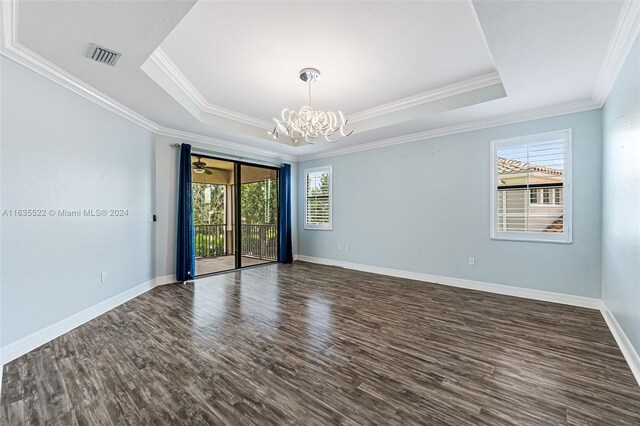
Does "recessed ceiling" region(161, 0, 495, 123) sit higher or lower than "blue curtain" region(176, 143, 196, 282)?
higher

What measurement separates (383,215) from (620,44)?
12.7ft

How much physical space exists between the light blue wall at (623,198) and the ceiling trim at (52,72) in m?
4.80

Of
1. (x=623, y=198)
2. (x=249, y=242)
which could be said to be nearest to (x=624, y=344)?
(x=623, y=198)

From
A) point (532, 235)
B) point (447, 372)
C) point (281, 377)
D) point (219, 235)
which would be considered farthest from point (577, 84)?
point (219, 235)

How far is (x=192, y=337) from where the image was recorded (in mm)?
2844

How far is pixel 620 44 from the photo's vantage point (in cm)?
237

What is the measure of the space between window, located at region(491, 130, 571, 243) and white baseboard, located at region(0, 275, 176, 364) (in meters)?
5.64

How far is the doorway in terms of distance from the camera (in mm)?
5887

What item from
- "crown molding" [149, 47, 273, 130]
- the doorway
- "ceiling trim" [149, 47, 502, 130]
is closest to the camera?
"crown molding" [149, 47, 273, 130]

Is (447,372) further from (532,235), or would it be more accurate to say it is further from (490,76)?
(490,76)

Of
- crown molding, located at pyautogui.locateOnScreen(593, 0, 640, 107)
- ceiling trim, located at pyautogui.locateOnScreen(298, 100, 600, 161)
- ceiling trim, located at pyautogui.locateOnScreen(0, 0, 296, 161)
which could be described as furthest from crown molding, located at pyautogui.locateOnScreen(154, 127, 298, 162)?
crown molding, located at pyautogui.locateOnScreen(593, 0, 640, 107)

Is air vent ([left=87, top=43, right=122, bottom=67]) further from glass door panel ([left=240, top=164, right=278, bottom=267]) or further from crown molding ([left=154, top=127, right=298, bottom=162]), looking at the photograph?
glass door panel ([left=240, top=164, right=278, bottom=267])

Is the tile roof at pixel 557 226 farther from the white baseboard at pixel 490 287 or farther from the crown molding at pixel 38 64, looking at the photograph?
the crown molding at pixel 38 64

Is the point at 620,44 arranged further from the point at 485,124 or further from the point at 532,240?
→ the point at 532,240
